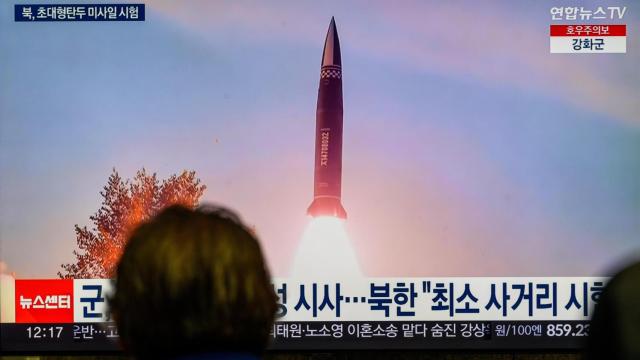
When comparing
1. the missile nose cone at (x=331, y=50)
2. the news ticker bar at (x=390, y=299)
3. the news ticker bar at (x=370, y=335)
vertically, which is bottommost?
the news ticker bar at (x=370, y=335)

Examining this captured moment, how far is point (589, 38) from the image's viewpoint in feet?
9.27

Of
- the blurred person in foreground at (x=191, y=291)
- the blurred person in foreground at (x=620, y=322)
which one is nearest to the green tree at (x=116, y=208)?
the blurred person in foreground at (x=191, y=291)

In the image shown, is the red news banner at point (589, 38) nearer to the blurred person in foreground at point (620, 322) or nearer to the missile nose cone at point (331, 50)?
the missile nose cone at point (331, 50)

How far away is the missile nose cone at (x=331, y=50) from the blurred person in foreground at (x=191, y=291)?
1.83m

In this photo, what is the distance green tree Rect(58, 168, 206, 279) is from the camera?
2.80 meters

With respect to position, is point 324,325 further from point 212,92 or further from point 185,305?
point 185,305

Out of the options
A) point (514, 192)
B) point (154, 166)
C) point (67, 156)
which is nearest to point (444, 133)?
point (514, 192)

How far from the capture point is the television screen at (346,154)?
280 cm

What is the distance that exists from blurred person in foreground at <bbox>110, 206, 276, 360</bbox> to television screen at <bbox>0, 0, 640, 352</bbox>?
1756 millimetres

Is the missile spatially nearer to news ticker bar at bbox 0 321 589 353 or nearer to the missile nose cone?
the missile nose cone

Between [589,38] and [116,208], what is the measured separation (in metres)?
1.58

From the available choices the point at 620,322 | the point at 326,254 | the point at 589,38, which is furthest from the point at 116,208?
the point at 620,322

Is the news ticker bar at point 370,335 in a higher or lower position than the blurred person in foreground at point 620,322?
lower

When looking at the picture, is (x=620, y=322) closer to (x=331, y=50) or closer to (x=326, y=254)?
(x=326, y=254)
